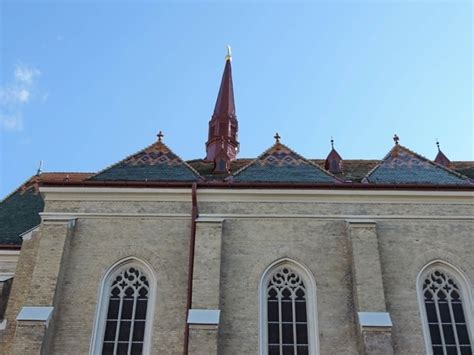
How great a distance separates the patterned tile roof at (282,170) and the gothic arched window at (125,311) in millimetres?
4125

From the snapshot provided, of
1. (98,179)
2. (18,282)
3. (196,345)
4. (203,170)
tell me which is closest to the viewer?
(196,345)

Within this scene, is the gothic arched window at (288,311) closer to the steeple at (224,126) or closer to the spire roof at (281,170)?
the spire roof at (281,170)

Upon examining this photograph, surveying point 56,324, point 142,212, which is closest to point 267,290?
point 142,212

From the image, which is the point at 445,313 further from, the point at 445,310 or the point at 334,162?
the point at 334,162

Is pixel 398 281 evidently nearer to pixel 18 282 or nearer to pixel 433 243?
pixel 433 243

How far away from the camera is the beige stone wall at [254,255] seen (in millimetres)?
13891

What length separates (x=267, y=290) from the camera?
1465 cm

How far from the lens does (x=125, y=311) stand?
14406 millimetres

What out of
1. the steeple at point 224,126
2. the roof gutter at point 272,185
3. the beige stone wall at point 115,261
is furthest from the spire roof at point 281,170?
the steeple at point 224,126

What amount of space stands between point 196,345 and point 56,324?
12.2 feet

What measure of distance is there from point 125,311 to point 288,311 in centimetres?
421

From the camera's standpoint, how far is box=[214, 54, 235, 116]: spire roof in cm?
2690

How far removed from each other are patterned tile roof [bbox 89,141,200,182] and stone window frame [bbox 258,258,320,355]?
3882 mm

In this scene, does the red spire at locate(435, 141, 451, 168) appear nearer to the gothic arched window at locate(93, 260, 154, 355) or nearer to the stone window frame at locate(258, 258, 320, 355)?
the stone window frame at locate(258, 258, 320, 355)
